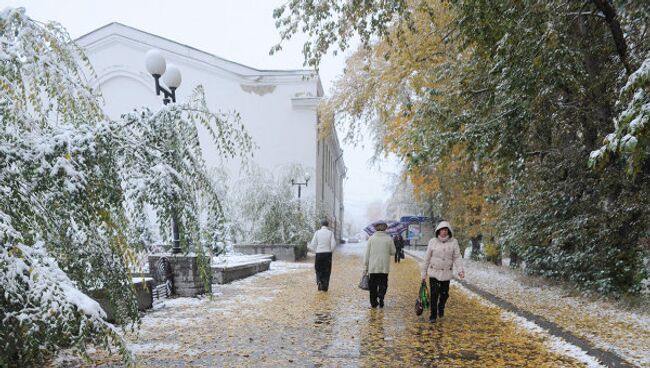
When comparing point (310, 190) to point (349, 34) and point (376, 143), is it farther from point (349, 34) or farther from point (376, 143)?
point (349, 34)

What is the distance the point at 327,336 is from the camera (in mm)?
6621

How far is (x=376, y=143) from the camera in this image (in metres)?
25.9

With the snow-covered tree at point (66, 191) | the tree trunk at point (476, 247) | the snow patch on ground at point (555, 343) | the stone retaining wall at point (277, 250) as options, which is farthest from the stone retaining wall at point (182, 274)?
the tree trunk at point (476, 247)

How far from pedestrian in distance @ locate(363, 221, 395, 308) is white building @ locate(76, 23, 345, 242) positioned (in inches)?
802

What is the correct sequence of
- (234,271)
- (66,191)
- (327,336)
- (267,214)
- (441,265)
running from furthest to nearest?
(267,214), (234,271), (441,265), (327,336), (66,191)

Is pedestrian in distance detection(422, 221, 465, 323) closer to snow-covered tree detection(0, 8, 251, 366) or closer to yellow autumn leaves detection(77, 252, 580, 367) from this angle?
yellow autumn leaves detection(77, 252, 580, 367)

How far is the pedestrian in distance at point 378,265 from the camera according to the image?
8.96m

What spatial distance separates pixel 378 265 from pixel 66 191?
625 cm

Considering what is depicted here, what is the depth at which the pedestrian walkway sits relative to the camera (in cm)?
543

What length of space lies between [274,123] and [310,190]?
487 cm

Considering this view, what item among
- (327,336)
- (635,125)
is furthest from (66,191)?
(635,125)

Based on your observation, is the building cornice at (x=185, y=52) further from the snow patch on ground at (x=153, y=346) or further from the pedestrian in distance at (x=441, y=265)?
the snow patch on ground at (x=153, y=346)

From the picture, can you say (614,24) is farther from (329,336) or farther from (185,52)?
(185,52)

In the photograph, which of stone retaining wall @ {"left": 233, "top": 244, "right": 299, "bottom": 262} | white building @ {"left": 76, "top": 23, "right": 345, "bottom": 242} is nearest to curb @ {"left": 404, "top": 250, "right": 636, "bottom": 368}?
stone retaining wall @ {"left": 233, "top": 244, "right": 299, "bottom": 262}
